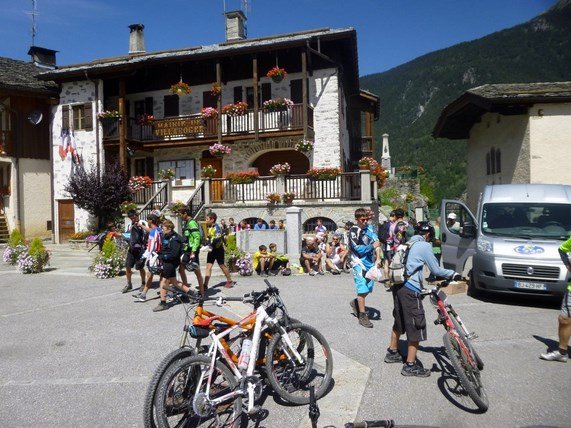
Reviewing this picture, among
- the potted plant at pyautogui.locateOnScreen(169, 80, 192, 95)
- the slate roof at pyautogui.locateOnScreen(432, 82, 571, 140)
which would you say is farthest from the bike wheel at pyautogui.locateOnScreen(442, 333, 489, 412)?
the potted plant at pyautogui.locateOnScreen(169, 80, 192, 95)

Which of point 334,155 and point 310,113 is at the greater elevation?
point 310,113

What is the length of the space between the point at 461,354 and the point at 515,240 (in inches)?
188

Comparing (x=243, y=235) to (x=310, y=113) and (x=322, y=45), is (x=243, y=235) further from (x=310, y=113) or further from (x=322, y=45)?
(x=322, y=45)

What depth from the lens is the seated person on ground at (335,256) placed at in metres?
12.5

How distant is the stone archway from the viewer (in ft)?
72.1

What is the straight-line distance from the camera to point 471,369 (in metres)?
4.38

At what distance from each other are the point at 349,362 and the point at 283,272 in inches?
271

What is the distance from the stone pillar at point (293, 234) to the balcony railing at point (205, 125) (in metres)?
6.84

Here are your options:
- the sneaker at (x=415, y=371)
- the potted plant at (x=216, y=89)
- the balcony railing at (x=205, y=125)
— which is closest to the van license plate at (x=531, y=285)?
the sneaker at (x=415, y=371)

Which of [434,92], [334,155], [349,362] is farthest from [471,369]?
[434,92]

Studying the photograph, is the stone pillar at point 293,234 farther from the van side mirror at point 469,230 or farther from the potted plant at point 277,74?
the potted plant at point 277,74

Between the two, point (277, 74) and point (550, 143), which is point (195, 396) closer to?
point (550, 143)

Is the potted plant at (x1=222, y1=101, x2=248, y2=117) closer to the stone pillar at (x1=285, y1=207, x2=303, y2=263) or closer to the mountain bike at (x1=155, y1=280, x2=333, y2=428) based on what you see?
the stone pillar at (x1=285, y1=207, x2=303, y2=263)

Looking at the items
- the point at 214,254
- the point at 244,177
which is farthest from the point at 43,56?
the point at 214,254
